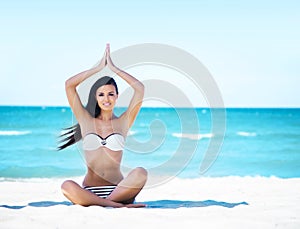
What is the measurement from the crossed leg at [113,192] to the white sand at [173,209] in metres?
0.15

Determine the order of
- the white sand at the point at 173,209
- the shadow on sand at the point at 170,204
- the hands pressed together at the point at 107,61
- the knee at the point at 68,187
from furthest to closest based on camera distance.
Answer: the shadow on sand at the point at 170,204
the hands pressed together at the point at 107,61
the knee at the point at 68,187
the white sand at the point at 173,209

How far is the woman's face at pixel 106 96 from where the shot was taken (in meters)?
5.29

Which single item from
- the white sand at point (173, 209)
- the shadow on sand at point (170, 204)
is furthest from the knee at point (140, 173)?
the shadow on sand at point (170, 204)

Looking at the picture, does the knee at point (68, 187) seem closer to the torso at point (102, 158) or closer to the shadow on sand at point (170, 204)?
the torso at point (102, 158)

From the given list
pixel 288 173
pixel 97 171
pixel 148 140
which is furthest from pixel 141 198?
pixel 148 140

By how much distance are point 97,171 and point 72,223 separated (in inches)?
43.6

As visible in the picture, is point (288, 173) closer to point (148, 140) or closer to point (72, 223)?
point (72, 223)

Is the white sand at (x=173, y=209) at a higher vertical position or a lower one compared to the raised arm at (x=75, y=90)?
lower

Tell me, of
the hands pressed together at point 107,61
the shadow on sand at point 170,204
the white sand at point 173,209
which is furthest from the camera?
the shadow on sand at point 170,204

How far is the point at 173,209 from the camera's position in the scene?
530cm

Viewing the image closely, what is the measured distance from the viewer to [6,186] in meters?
7.54

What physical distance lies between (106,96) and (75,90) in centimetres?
38

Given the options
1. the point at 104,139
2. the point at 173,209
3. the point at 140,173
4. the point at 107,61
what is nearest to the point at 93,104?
the point at 104,139

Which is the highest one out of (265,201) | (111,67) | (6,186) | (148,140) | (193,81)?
(148,140)
